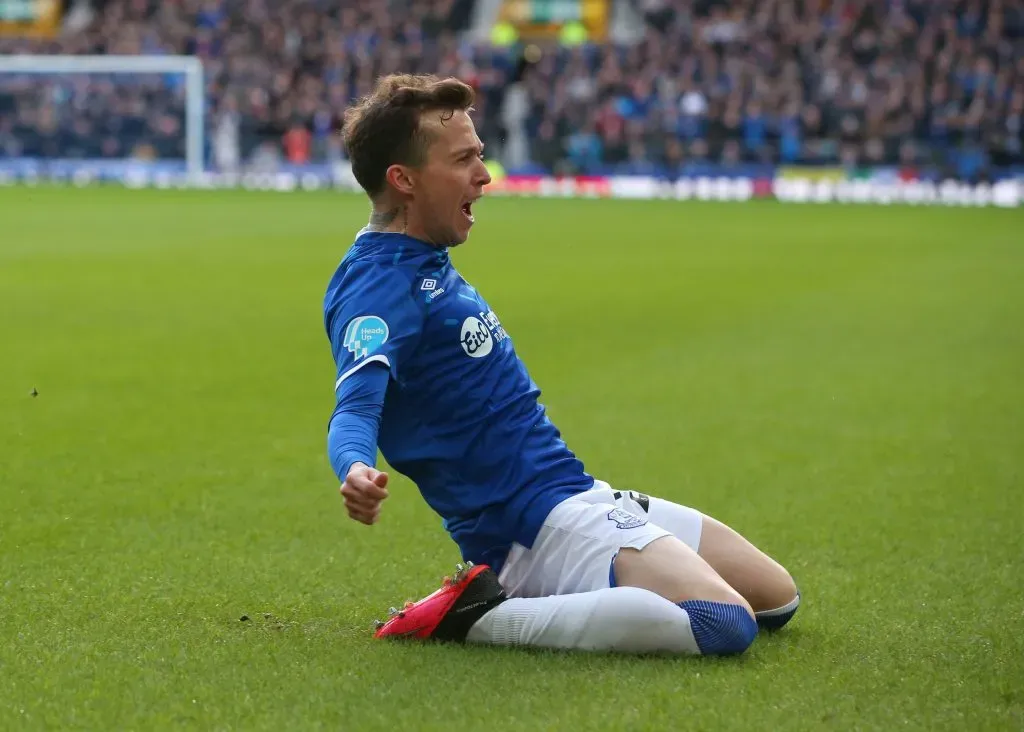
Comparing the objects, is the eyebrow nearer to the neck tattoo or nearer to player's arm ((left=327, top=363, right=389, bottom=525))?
the neck tattoo

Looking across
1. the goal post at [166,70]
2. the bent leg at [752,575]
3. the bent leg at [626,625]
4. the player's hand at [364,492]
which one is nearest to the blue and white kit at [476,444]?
the bent leg at [626,625]

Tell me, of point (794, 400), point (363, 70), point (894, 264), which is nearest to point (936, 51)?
point (363, 70)

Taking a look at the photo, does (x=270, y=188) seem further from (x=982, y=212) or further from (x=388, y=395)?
(x=388, y=395)

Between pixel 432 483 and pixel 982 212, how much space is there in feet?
86.7

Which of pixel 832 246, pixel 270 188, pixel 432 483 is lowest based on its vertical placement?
pixel 270 188

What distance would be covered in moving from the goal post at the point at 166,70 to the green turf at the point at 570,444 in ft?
68.1

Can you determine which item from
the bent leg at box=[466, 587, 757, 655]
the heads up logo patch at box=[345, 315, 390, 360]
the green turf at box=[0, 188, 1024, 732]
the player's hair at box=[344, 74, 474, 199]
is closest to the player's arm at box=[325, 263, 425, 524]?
the heads up logo patch at box=[345, 315, 390, 360]

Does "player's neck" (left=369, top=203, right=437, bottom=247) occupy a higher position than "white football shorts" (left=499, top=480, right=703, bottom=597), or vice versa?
"player's neck" (left=369, top=203, right=437, bottom=247)

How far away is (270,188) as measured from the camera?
118 ft

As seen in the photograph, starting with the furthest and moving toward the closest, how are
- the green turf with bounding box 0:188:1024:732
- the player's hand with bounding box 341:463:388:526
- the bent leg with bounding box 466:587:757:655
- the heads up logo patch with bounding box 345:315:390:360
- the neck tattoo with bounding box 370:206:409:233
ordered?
the neck tattoo with bounding box 370:206:409:233, the bent leg with bounding box 466:587:757:655, the heads up logo patch with bounding box 345:315:390:360, the green turf with bounding box 0:188:1024:732, the player's hand with bounding box 341:463:388:526

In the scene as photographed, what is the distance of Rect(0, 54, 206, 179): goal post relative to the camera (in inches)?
1481

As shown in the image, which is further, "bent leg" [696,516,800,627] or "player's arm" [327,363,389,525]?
"bent leg" [696,516,800,627]

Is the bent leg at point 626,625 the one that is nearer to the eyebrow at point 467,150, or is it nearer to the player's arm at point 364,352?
the player's arm at point 364,352

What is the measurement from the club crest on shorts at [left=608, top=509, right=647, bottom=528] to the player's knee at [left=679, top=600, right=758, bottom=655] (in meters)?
0.27
